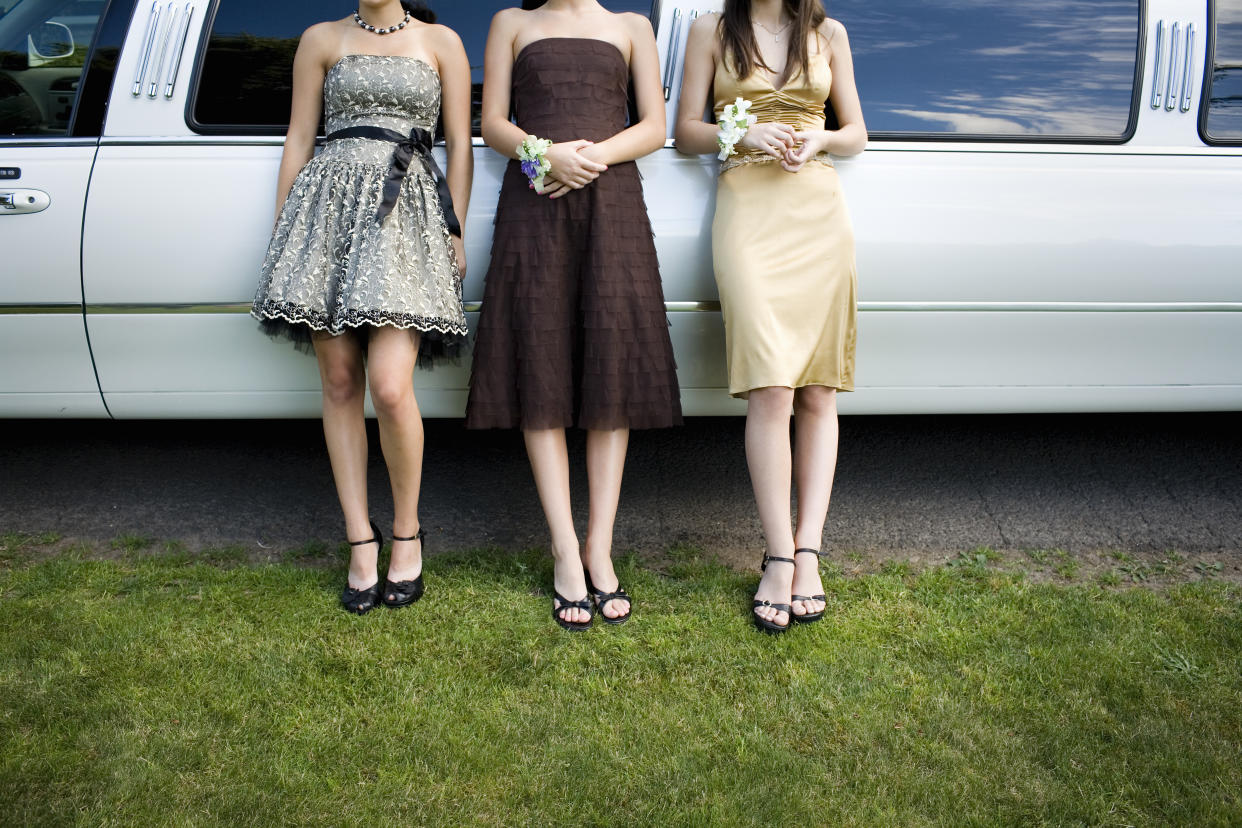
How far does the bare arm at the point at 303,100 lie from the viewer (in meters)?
2.63

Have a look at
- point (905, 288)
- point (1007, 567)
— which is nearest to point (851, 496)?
point (1007, 567)

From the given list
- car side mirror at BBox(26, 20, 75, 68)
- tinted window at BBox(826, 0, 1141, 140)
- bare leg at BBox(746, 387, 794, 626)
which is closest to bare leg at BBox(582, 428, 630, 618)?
bare leg at BBox(746, 387, 794, 626)

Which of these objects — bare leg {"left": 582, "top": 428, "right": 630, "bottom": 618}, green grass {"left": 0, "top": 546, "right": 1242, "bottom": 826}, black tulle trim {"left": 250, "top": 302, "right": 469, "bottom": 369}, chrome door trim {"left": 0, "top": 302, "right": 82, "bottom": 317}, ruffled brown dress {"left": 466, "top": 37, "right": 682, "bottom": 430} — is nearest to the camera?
green grass {"left": 0, "top": 546, "right": 1242, "bottom": 826}

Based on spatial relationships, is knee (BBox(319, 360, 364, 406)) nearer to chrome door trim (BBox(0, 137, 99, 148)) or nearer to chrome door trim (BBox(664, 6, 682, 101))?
chrome door trim (BBox(0, 137, 99, 148))

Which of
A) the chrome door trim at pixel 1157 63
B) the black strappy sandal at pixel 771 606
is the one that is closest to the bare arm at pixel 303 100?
the black strappy sandal at pixel 771 606

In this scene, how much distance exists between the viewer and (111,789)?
6.50 ft

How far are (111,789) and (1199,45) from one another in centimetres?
325

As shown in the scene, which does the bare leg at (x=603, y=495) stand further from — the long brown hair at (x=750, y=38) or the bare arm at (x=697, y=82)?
the long brown hair at (x=750, y=38)

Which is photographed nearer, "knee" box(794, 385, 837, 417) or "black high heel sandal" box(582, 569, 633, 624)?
"black high heel sandal" box(582, 569, 633, 624)

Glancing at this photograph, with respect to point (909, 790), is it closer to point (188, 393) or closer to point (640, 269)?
point (640, 269)

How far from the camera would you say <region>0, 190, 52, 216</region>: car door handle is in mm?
2740

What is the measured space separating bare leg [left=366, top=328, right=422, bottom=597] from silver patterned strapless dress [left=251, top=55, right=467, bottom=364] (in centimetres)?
7

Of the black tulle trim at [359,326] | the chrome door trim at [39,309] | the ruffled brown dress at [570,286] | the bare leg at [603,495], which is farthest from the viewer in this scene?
the chrome door trim at [39,309]

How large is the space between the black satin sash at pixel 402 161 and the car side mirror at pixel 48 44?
825 millimetres
